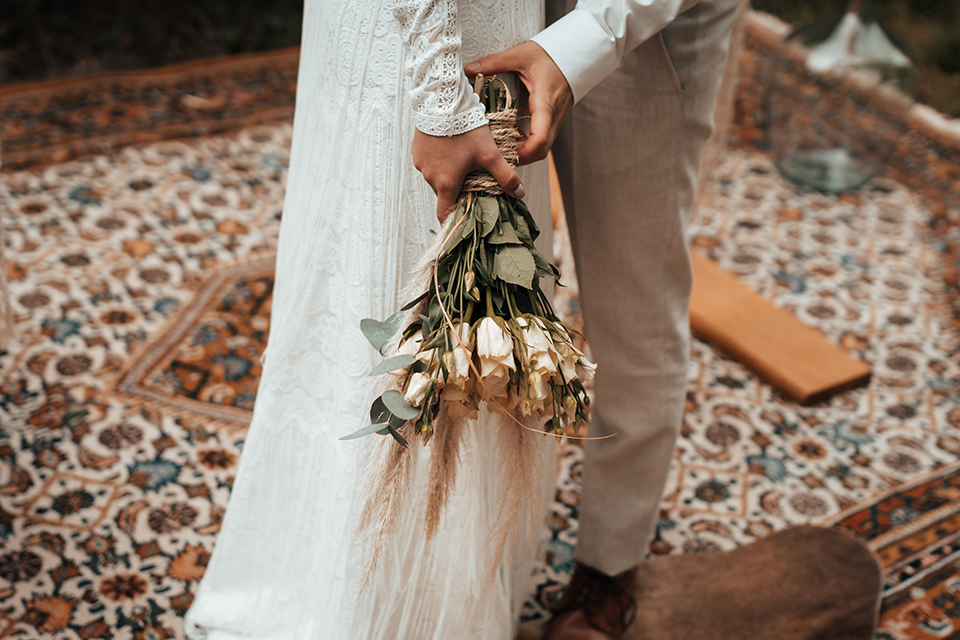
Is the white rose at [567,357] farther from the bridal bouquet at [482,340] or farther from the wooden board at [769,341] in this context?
the wooden board at [769,341]

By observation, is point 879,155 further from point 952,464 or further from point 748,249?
point 952,464

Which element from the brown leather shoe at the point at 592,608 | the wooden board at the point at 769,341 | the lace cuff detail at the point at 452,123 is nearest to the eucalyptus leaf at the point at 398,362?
the lace cuff detail at the point at 452,123

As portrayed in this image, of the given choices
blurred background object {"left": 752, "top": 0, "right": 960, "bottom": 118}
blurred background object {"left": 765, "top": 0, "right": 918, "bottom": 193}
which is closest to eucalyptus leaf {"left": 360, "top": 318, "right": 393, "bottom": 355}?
blurred background object {"left": 765, "top": 0, "right": 918, "bottom": 193}

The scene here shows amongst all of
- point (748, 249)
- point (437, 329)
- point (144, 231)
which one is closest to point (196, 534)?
point (437, 329)

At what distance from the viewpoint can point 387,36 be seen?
2.61ft

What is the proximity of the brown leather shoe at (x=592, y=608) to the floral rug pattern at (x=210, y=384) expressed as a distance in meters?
0.10

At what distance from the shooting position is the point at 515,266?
719mm

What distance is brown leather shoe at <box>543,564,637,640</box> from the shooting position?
1.20 m

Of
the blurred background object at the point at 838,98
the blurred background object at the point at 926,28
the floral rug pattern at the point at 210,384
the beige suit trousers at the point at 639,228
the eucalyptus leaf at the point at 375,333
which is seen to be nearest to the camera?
the eucalyptus leaf at the point at 375,333

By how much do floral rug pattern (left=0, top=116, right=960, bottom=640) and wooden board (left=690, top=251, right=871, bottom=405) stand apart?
4 centimetres

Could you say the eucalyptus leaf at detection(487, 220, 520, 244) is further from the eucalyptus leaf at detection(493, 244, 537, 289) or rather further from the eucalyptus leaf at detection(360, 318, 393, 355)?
the eucalyptus leaf at detection(360, 318, 393, 355)

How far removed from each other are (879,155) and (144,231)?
7.47 ft

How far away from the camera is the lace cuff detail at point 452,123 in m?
0.74

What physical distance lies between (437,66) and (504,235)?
0.17m
